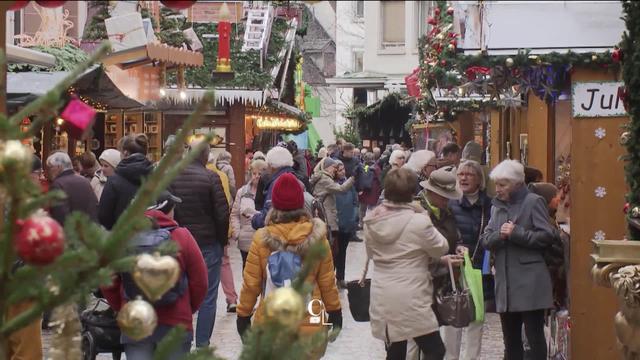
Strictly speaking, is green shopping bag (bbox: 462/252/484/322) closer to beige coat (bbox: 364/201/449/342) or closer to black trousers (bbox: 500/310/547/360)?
black trousers (bbox: 500/310/547/360)

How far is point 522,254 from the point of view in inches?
347

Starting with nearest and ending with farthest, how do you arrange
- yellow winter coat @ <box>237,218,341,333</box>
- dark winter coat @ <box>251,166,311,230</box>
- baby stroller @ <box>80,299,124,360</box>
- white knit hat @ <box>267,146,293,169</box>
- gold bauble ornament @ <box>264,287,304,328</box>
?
gold bauble ornament @ <box>264,287,304,328</box>
yellow winter coat @ <box>237,218,341,333</box>
baby stroller @ <box>80,299,124,360</box>
dark winter coat @ <box>251,166,311,230</box>
white knit hat @ <box>267,146,293,169</box>

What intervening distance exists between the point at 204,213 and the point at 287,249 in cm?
291

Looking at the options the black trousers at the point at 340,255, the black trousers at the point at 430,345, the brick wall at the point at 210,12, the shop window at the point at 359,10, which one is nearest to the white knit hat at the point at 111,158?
the black trousers at the point at 430,345

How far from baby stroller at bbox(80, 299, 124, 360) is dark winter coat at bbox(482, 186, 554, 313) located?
9.15ft

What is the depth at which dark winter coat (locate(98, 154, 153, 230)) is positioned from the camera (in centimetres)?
841

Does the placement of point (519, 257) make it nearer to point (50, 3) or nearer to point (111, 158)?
point (111, 158)

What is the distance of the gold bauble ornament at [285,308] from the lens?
2.76m

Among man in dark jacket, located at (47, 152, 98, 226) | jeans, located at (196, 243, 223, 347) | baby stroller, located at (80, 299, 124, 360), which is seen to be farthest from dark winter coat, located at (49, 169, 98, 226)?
baby stroller, located at (80, 299, 124, 360)

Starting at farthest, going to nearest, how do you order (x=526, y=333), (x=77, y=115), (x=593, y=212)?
(x=593, y=212) → (x=526, y=333) → (x=77, y=115)

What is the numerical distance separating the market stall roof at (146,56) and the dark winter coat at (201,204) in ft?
19.6

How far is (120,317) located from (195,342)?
7.78 metres

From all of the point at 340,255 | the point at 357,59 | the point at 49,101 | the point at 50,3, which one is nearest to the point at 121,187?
the point at 50,3

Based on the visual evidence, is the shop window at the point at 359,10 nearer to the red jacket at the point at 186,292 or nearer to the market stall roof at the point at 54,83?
the market stall roof at the point at 54,83
